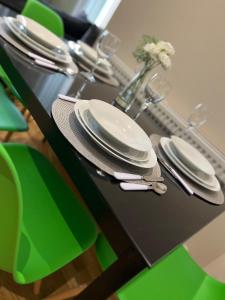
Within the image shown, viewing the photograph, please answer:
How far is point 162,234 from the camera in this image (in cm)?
67

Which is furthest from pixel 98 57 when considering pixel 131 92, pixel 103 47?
pixel 131 92

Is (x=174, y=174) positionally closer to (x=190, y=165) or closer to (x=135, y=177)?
(x=190, y=165)

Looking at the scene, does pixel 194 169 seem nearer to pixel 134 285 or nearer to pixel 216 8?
pixel 134 285

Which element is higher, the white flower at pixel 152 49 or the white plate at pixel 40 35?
the white flower at pixel 152 49

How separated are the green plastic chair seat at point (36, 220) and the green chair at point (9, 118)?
0.13 m

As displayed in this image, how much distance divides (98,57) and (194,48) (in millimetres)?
984

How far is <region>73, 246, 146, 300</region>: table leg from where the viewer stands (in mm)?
605

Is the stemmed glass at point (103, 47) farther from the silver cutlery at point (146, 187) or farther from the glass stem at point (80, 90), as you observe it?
the silver cutlery at point (146, 187)

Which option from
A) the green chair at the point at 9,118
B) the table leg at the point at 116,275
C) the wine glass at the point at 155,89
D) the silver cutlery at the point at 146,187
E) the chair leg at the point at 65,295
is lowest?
the chair leg at the point at 65,295

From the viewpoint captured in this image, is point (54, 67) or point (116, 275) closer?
point (116, 275)

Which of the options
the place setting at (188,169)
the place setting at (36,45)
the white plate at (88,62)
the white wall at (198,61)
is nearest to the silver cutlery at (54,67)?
the place setting at (36,45)

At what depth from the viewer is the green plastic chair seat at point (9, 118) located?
124cm

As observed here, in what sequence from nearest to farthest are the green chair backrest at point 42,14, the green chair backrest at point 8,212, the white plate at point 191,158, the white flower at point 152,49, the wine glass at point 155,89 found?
the green chair backrest at point 8,212
the white plate at point 191,158
the white flower at point 152,49
the wine glass at point 155,89
the green chair backrest at point 42,14

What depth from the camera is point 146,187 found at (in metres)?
0.78
